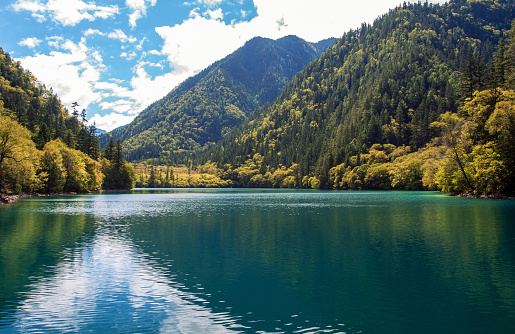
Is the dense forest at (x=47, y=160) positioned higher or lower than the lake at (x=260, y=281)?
higher

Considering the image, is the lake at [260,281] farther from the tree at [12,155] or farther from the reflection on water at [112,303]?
the tree at [12,155]

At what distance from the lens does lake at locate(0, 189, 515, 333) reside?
14.5 meters

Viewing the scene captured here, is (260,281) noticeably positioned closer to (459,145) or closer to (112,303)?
(112,303)

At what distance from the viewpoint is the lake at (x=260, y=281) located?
14.5 meters

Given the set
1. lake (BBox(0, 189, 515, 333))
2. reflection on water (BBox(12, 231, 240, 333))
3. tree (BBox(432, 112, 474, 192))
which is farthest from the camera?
tree (BBox(432, 112, 474, 192))

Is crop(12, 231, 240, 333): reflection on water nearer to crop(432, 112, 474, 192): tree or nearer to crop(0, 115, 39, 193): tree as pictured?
crop(0, 115, 39, 193): tree

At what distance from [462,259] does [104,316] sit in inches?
863

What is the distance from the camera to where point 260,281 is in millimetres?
20359

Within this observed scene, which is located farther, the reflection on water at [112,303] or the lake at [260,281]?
the lake at [260,281]

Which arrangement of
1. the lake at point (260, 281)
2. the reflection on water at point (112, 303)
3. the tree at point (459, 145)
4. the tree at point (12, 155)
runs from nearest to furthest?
the reflection on water at point (112, 303) < the lake at point (260, 281) < the tree at point (12, 155) < the tree at point (459, 145)

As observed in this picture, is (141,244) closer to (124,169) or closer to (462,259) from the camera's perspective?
(462,259)

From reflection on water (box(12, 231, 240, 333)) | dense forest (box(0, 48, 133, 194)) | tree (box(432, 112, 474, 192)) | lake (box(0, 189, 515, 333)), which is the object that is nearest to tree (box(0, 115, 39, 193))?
dense forest (box(0, 48, 133, 194))

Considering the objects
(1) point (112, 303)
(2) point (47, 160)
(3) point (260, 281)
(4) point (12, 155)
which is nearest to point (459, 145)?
(3) point (260, 281)

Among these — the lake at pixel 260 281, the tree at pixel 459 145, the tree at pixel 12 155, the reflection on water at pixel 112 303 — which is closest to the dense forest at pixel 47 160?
the tree at pixel 12 155
